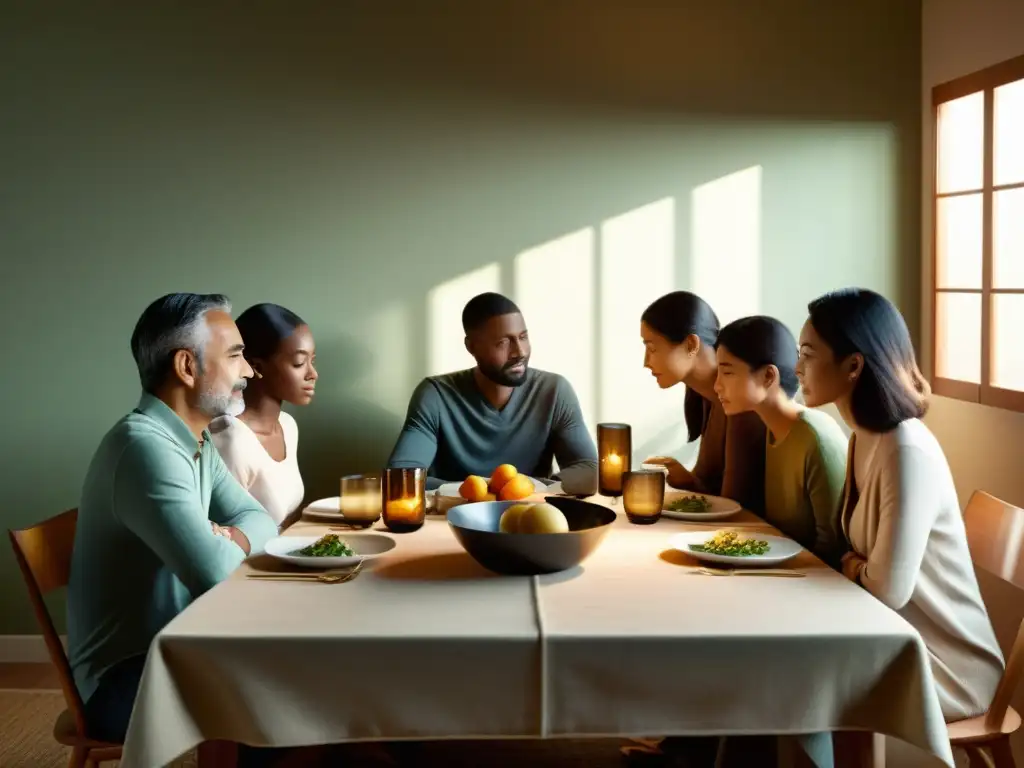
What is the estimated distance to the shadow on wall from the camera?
12.7 feet

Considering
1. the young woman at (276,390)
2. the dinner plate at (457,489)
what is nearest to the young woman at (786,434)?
the dinner plate at (457,489)

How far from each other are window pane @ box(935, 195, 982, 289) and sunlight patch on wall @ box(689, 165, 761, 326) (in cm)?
61

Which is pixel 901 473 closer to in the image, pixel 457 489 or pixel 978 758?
pixel 978 758

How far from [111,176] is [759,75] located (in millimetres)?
2286

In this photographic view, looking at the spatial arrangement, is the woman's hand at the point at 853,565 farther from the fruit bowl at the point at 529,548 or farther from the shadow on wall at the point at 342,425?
the shadow on wall at the point at 342,425

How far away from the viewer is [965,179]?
3533mm

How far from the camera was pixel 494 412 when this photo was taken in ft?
11.4

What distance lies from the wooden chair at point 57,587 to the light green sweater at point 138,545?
0.04 metres

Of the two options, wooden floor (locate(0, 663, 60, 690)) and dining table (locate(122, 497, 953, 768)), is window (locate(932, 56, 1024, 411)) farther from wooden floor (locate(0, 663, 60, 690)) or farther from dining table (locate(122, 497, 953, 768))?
wooden floor (locate(0, 663, 60, 690))

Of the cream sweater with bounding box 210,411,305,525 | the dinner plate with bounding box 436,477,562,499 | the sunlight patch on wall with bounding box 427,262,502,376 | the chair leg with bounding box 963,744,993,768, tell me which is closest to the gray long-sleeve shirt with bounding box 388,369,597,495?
the sunlight patch on wall with bounding box 427,262,502,376

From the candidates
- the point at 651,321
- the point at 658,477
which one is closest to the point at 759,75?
the point at 651,321

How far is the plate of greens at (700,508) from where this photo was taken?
2.54m

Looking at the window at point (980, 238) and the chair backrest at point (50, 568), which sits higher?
the window at point (980, 238)

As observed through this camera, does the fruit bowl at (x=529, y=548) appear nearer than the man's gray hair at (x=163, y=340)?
Yes
